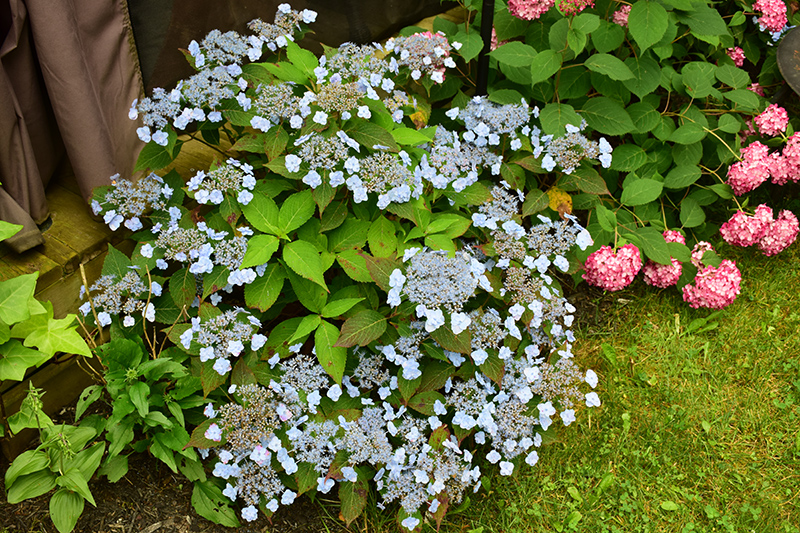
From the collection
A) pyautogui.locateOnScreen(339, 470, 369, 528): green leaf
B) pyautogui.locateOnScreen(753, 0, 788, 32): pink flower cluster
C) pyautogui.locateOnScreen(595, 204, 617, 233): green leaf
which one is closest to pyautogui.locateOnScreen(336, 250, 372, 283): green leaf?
pyautogui.locateOnScreen(339, 470, 369, 528): green leaf

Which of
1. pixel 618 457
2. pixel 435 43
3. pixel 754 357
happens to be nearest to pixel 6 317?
pixel 435 43

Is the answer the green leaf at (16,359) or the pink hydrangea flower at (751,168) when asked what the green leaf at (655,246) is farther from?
the green leaf at (16,359)

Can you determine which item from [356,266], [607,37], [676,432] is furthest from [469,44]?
[676,432]

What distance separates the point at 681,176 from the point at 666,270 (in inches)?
16.4

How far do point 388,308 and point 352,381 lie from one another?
0.28 meters

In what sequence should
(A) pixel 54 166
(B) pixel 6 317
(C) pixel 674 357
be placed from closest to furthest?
(B) pixel 6 317, (A) pixel 54 166, (C) pixel 674 357

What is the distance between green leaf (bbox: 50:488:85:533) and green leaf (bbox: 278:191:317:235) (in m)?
0.97

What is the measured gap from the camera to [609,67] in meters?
2.48

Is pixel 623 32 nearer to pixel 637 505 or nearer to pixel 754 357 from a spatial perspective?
pixel 754 357

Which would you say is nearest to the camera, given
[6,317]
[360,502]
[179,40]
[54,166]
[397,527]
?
[6,317]

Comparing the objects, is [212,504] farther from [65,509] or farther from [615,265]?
[615,265]

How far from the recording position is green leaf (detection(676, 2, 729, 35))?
2689mm

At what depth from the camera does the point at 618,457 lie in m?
2.37

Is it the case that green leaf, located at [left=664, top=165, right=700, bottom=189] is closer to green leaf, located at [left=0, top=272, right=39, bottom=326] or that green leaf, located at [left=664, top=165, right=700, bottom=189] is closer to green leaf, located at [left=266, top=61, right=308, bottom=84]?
green leaf, located at [left=266, top=61, right=308, bottom=84]
